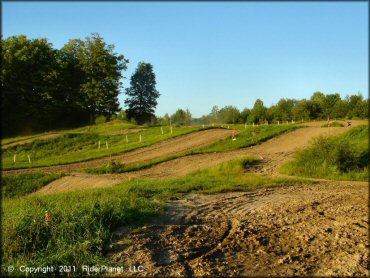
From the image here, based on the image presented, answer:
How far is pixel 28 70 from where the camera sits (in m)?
28.9

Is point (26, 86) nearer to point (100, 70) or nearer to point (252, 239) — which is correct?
point (100, 70)

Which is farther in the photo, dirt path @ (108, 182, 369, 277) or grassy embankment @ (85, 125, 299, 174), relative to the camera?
grassy embankment @ (85, 125, 299, 174)

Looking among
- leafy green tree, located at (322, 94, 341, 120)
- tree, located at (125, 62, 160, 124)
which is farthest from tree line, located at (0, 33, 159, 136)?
leafy green tree, located at (322, 94, 341, 120)

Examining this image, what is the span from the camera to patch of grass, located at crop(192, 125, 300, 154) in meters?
23.0

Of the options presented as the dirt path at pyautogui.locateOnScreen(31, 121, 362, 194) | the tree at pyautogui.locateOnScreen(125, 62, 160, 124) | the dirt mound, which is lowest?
the dirt path at pyautogui.locateOnScreen(31, 121, 362, 194)

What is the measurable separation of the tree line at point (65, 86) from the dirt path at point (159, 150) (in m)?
2.13

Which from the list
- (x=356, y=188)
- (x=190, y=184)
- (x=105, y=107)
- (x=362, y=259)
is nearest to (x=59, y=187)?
(x=105, y=107)

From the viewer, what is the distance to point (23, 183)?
1720cm

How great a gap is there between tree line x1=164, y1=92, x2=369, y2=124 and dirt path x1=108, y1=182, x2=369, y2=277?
13861 mm

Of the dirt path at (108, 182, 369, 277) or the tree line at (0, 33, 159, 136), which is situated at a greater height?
the tree line at (0, 33, 159, 136)

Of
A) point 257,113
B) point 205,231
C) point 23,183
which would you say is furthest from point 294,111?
point 205,231

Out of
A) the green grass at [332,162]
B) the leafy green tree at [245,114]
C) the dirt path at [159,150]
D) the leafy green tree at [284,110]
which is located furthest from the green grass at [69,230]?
the leafy green tree at [284,110]

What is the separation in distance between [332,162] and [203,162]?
21.1 ft

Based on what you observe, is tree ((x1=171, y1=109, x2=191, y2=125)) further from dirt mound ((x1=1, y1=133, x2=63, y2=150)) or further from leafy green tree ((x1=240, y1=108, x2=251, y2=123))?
dirt mound ((x1=1, y1=133, x2=63, y2=150))
